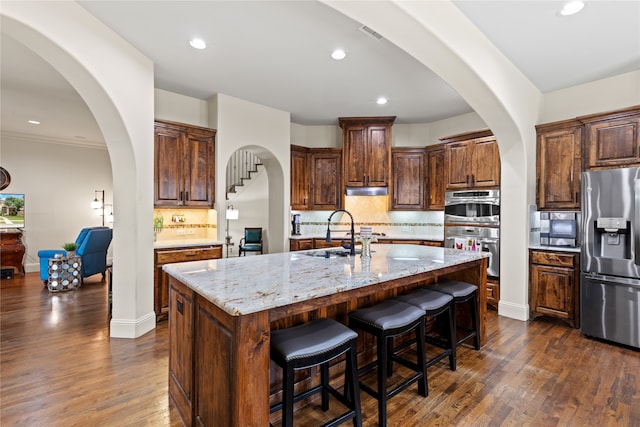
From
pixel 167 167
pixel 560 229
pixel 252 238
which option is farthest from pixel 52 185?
pixel 560 229

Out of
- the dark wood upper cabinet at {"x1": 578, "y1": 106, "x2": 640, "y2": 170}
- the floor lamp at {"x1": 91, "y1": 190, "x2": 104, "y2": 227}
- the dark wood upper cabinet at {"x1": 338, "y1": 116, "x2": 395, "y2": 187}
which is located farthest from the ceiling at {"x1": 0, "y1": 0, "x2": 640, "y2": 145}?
the floor lamp at {"x1": 91, "y1": 190, "x2": 104, "y2": 227}

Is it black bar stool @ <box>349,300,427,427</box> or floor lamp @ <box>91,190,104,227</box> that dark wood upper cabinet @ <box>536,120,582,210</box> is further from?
floor lamp @ <box>91,190,104,227</box>

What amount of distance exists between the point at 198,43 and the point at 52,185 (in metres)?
6.14

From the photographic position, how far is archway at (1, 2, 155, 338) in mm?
2703

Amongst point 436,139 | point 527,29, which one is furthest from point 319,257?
point 436,139

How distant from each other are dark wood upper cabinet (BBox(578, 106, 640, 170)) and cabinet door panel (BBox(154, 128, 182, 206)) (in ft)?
15.9

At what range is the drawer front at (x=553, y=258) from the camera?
3549mm

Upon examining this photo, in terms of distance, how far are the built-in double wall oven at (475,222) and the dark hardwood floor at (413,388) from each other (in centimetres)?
107

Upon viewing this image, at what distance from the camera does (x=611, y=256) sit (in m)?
3.17

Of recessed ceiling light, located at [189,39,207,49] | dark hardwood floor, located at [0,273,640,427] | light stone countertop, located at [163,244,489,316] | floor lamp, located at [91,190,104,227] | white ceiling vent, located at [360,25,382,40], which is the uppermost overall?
recessed ceiling light, located at [189,39,207,49]

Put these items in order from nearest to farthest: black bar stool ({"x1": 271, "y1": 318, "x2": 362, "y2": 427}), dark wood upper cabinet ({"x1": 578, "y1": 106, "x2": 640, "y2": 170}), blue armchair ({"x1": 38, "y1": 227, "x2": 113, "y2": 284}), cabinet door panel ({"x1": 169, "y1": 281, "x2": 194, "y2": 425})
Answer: black bar stool ({"x1": 271, "y1": 318, "x2": 362, "y2": 427})
cabinet door panel ({"x1": 169, "y1": 281, "x2": 194, "y2": 425})
dark wood upper cabinet ({"x1": 578, "y1": 106, "x2": 640, "y2": 170})
blue armchair ({"x1": 38, "y1": 227, "x2": 113, "y2": 284})

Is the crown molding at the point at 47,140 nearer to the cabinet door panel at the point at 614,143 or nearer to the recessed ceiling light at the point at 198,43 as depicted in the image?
the recessed ceiling light at the point at 198,43

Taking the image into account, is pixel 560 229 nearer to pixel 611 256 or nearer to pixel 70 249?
pixel 611 256

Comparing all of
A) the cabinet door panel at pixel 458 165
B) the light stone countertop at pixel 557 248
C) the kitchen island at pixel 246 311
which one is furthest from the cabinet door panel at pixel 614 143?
the kitchen island at pixel 246 311
